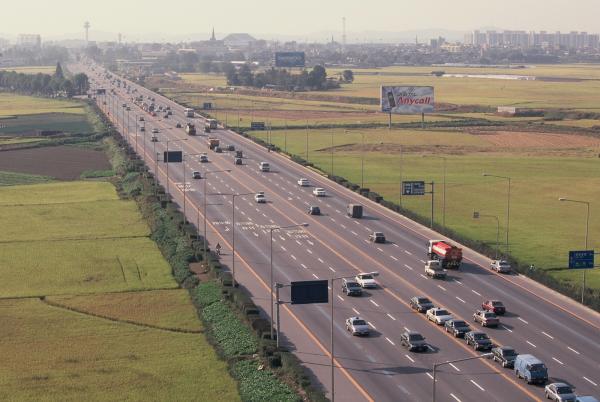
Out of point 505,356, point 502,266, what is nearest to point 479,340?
point 505,356

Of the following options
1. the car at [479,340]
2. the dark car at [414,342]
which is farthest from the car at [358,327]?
the car at [479,340]

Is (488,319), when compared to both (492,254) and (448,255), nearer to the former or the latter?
(448,255)

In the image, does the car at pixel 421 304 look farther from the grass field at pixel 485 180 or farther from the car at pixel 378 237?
the car at pixel 378 237

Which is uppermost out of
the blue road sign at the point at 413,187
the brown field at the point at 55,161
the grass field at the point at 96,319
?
the blue road sign at the point at 413,187

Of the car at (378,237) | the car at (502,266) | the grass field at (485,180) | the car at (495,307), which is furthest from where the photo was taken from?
the grass field at (485,180)

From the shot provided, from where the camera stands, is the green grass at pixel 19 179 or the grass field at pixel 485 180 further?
the green grass at pixel 19 179

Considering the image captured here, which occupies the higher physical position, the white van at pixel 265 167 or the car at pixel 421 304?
the white van at pixel 265 167
